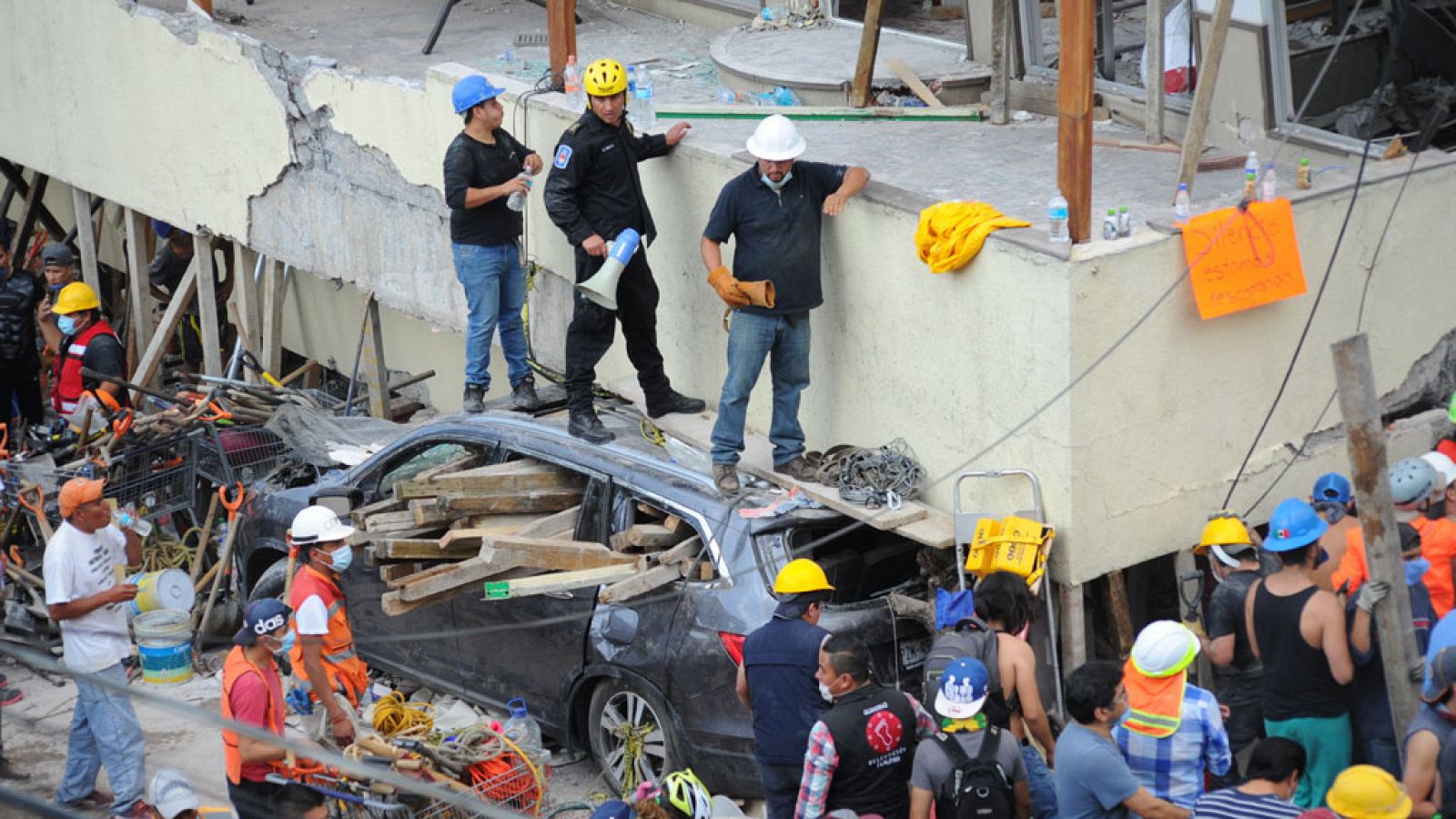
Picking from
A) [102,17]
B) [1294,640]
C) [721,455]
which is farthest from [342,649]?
[102,17]

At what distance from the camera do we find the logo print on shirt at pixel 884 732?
6.73m

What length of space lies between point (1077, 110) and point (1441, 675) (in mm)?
2918

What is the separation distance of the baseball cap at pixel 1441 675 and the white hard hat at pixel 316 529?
4.91m

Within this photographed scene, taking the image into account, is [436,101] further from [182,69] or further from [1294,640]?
[1294,640]

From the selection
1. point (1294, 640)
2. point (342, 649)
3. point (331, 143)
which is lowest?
point (342, 649)

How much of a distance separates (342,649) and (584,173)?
110 inches

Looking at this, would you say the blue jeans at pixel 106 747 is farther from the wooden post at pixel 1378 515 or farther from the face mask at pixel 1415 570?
the face mask at pixel 1415 570

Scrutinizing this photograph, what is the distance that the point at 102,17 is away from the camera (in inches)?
610

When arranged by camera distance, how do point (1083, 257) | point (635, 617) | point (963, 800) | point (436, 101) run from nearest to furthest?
point (963, 800)
point (1083, 257)
point (635, 617)
point (436, 101)

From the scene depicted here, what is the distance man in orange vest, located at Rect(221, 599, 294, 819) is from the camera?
7.59 metres

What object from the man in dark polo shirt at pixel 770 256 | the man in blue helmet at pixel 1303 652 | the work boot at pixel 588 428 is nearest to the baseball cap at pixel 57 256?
the work boot at pixel 588 428

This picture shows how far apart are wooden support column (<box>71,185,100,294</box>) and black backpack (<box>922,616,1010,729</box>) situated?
11857mm

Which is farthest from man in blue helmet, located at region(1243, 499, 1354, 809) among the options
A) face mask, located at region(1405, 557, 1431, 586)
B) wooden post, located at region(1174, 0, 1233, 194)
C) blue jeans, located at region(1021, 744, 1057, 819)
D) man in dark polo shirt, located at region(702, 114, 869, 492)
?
man in dark polo shirt, located at region(702, 114, 869, 492)

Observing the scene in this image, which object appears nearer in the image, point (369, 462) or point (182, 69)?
point (369, 462)
